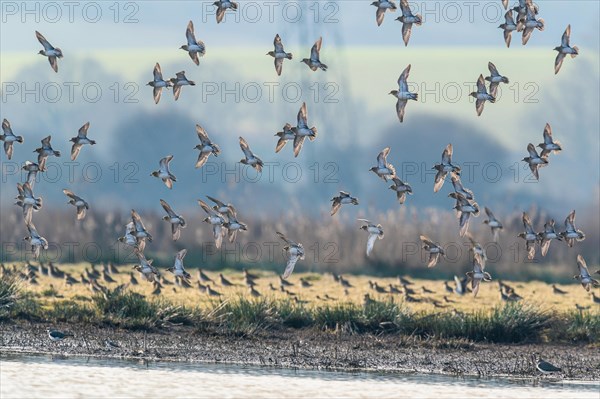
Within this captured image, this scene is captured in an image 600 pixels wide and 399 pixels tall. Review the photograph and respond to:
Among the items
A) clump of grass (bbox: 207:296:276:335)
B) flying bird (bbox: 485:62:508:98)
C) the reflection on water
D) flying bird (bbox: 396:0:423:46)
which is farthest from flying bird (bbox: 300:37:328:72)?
the reflection on water

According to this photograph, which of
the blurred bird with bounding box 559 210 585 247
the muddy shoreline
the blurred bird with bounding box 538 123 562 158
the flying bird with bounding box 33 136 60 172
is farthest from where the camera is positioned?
the flying bird with bounding box 33 136 60 172

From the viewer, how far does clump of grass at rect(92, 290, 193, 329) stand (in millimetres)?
28391

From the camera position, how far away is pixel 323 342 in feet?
91.3

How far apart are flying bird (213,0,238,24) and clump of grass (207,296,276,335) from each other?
5.72 m

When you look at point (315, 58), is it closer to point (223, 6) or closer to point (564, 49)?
point (223, 6)

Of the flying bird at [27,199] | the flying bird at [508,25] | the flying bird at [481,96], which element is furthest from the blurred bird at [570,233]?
the flying bird at [27,199]

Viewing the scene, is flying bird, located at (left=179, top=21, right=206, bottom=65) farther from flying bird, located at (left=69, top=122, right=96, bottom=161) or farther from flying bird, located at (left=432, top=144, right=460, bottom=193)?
flying bird, located at (left=432, top=144, right=460, bottom=193)

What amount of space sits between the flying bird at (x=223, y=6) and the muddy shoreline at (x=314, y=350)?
632cm

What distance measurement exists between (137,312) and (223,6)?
6.44 meters

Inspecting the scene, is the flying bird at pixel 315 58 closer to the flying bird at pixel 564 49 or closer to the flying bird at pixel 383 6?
the flying bird at pixel 383 6

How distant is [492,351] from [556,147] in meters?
4.05

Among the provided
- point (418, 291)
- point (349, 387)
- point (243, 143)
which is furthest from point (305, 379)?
point (418, 291)

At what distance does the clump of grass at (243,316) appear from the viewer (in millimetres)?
28000

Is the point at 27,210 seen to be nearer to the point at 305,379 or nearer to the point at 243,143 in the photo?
the point at 243,143
